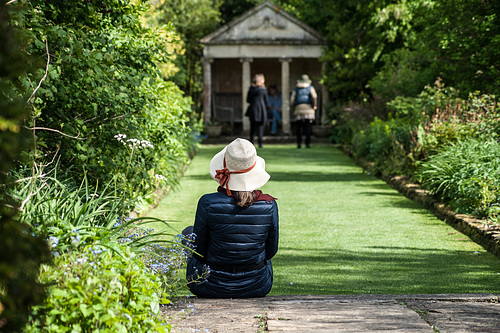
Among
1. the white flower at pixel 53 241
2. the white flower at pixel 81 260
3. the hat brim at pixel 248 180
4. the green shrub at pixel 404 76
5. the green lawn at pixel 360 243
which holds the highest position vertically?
the green shrub at pixel 404 76

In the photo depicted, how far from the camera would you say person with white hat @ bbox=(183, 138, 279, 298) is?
15.9 feet

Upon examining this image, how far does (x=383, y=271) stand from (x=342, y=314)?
2462 mm

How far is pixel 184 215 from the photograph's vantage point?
32.0ft

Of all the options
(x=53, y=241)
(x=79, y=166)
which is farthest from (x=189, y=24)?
(x=53, y=241)

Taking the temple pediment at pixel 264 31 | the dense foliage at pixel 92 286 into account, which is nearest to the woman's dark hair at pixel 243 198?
the dense foliage at pixel 92 286

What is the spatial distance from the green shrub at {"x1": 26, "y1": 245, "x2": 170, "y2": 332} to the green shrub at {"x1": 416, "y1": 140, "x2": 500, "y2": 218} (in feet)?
17.6

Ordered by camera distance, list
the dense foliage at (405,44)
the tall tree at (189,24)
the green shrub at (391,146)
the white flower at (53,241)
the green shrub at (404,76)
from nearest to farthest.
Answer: the white flower at (53,241), the dense foliage at (405,44), the green shrub at (391,146), the green shrub at (404,76), the tall tree at (189,24)

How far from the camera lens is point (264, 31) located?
2717 cm

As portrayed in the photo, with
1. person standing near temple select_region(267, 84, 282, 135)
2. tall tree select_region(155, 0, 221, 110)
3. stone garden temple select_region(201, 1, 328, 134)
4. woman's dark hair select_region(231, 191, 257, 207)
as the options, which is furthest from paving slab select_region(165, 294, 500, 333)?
tall tree select_region(155, 0, 221, 110)

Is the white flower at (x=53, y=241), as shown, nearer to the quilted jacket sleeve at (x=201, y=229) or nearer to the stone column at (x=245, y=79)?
the quilted jacket sleeve at (x=201, y=229)

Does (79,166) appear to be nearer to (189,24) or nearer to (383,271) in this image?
(383,271)

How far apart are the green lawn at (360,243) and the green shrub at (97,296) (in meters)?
2.31

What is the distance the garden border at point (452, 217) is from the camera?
7.39 m

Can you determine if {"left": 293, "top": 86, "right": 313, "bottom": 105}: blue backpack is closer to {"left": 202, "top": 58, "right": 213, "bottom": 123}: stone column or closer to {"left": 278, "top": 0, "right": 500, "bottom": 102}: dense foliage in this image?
{"left": 278, "top": 0, "right": 500, "bottom": 102}: dense foliage
